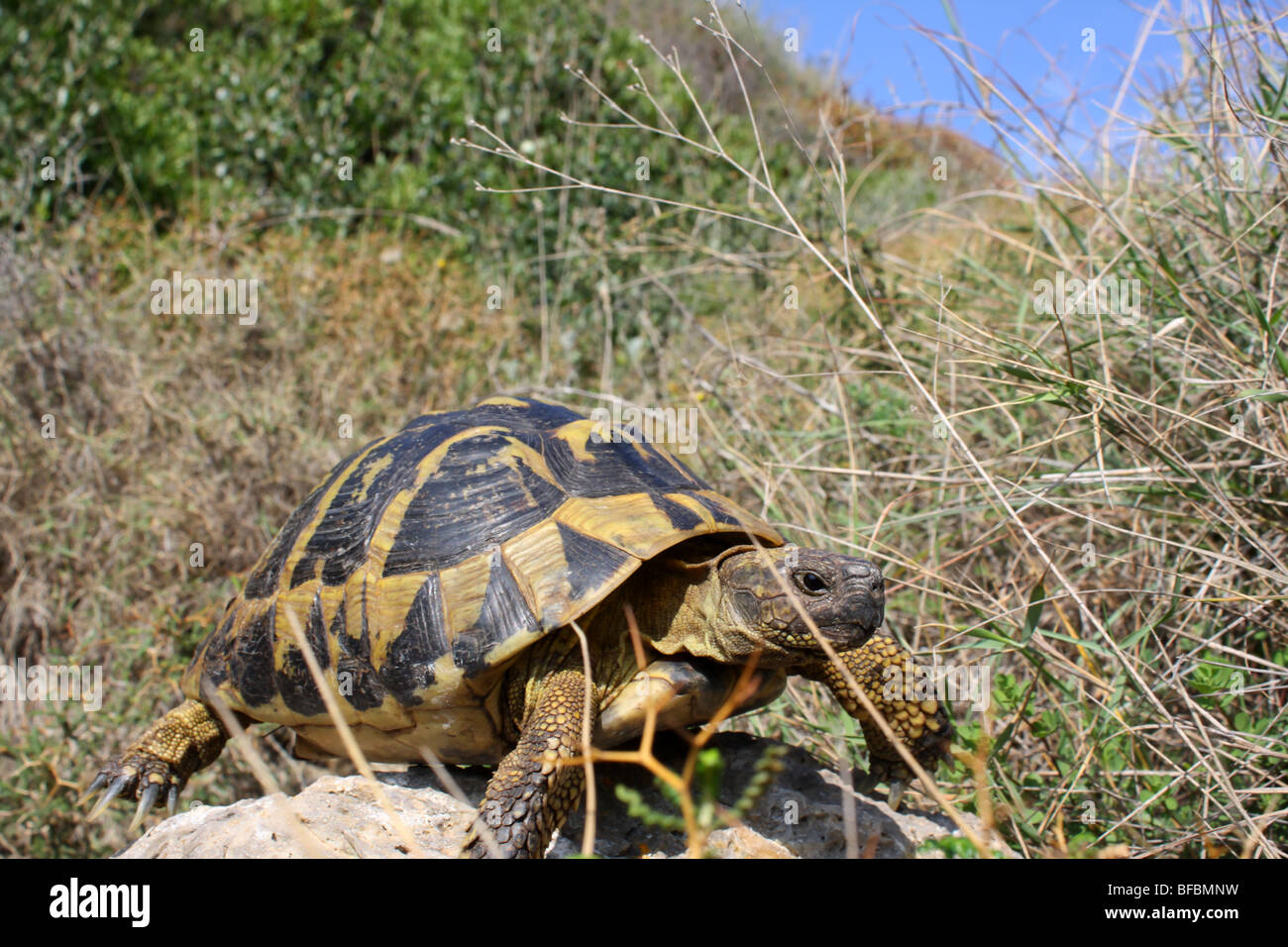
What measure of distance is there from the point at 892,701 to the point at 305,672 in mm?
1537

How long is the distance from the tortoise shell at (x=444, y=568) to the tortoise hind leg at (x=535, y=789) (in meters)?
0.19

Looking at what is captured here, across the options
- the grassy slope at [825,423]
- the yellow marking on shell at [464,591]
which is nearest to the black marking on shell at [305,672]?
the yellow marking on shell at [464,591]

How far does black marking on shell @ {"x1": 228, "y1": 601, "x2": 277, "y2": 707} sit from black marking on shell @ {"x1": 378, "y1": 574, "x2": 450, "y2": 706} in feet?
1.60

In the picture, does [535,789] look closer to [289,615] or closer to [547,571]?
[547,571]

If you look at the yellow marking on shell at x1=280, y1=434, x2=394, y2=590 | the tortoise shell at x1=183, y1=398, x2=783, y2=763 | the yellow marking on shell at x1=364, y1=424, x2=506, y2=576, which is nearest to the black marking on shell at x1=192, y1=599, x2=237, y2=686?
the tortoise shell at x1=183, y1=398, x2=783, y2=763

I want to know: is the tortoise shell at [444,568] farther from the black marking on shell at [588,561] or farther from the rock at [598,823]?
the rock at [598,823]

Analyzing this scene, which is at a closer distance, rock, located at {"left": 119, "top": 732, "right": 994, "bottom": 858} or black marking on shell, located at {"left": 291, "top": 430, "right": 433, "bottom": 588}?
rock, located at {"left": 119, "top": 732, "right": 994, "bottom": 858}

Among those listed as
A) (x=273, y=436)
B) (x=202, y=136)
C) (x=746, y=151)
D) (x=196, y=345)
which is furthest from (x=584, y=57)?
(x=273, y=436)

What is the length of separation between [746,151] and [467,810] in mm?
6973

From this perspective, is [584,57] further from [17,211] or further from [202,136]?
[17,211]

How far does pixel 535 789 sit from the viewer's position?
198 centimetres

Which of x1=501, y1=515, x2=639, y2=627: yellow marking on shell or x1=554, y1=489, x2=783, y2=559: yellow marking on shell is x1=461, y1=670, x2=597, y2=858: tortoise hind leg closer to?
x1=501, y1=515, x2=639, y2=627: yellow marking on shell

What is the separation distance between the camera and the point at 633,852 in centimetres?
219

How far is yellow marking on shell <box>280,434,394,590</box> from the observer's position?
2643 millimetres
